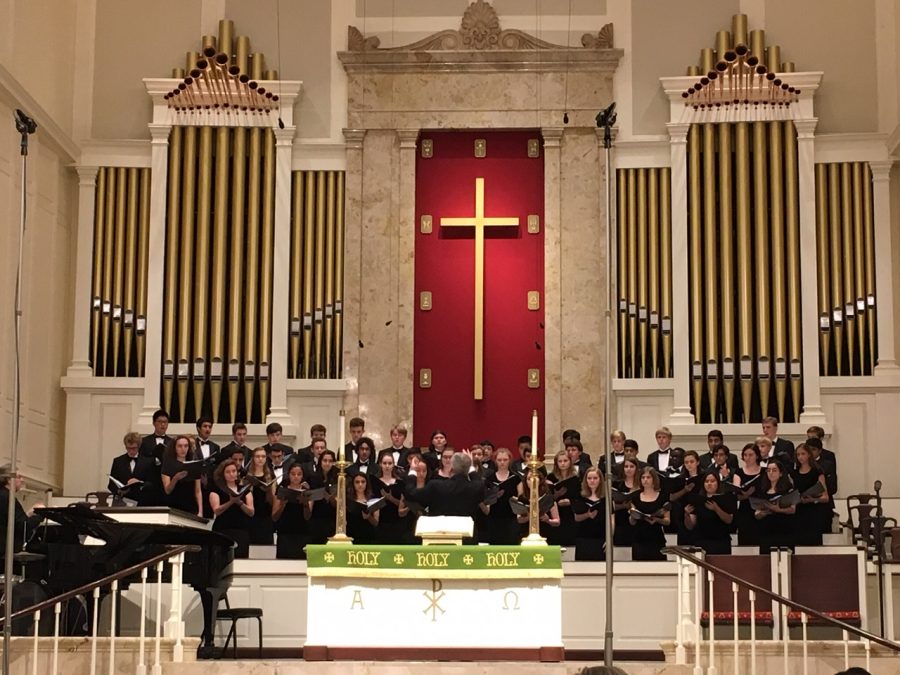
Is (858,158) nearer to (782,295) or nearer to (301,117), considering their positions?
(782,295)

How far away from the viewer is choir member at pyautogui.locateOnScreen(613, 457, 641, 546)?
12.4m

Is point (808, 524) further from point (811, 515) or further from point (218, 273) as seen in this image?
point (218, 273)

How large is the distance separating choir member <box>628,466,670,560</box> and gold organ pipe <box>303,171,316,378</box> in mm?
4032

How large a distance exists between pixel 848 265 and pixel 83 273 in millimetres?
7158

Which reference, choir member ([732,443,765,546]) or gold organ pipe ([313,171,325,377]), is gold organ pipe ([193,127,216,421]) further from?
choir member ([732,443,765,546])

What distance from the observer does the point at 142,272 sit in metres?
15.3

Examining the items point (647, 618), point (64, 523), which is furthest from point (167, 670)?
point (647, 618)

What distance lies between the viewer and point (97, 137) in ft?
50.8

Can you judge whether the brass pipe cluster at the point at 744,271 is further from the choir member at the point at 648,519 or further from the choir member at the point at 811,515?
the choir member at the point at 648,519

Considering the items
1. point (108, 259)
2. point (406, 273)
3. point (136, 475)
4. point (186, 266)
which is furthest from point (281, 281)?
point (136, 475)

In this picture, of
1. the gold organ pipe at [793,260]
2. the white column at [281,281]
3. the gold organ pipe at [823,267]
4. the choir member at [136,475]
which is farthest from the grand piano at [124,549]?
the gold organ pipe at [823,267]

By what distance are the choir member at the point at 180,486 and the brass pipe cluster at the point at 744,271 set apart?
4.79 metres

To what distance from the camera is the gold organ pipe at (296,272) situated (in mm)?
15164

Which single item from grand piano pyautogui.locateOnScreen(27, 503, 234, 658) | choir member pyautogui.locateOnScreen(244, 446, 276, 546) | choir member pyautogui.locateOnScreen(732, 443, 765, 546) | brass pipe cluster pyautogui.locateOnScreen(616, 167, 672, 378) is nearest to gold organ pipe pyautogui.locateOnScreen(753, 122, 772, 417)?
brass pipe cluster pyautogui.locateOnScreen(616, 167, 672, 378)
